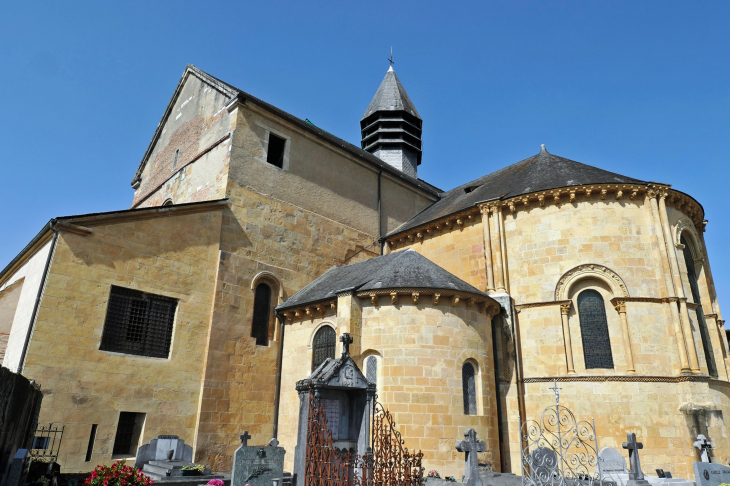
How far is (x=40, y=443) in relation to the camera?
10281mm

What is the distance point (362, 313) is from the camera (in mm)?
13023

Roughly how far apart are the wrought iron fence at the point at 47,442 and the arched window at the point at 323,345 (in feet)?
20.6

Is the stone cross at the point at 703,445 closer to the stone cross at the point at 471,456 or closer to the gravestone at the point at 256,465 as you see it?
the stone cross at the point at 471,456

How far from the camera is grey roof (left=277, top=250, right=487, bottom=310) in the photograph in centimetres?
1293

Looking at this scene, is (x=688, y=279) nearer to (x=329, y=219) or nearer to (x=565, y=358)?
(x=565, y=358)

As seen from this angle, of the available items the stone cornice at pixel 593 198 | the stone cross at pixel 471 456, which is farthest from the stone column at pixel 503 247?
the stone cross at pixel 471 456

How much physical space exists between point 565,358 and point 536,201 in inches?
191

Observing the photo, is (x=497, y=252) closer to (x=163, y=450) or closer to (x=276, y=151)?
(x=276, y=151)

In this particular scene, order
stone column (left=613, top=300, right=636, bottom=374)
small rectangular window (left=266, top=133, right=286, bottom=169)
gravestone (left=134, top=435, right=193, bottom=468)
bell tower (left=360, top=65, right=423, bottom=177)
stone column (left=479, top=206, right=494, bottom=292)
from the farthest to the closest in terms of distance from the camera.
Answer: bell tower (left=360, top=65, right=423, bottom=177) < small rectangular window (left=266, top=133, right=286, bottom=169) < stone column (left=479, top=206, right=494, bottom=292) < stone column (left=613, top=300, right=636, bottom=374) < gravestone (left=134, top=435, right=193, bottom=468)

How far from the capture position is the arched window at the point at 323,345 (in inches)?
545

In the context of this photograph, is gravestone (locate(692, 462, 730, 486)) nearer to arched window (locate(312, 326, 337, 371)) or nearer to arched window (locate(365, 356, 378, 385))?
arched window (locate(365, 356, 378, 385))

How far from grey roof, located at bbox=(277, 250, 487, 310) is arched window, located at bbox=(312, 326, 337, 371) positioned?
95cm

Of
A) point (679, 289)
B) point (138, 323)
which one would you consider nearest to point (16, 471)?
point (138, 323)

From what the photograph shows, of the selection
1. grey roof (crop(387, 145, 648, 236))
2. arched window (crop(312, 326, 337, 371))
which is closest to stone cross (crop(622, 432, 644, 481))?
arched window (crop(312, 326, 337, 371))
